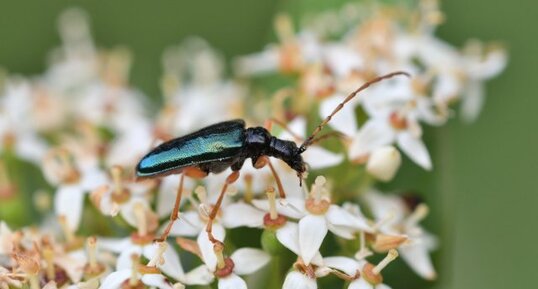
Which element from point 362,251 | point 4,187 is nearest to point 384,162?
point 362,251

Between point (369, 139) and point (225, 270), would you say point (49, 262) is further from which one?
point (369, 139)

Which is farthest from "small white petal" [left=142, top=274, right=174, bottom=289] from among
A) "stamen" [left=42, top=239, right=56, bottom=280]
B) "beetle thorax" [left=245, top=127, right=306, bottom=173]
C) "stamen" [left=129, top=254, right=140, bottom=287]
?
"beetle thorax" [left=245, top=127, right=306, bottom=173]

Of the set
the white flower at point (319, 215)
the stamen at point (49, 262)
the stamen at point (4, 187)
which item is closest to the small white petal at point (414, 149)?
the white flower at point (319, 215)

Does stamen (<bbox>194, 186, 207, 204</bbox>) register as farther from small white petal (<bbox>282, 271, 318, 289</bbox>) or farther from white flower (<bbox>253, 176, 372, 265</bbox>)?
small white petal (<bbox>282, 271, 318, 289</bbox>)

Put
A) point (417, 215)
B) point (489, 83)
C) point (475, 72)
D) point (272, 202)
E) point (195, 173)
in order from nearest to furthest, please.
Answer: point (272, 202) → point (195, 173) → point (417, 215) → point (475, 72) → point (489, 83)

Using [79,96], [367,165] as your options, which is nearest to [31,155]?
[79,96]

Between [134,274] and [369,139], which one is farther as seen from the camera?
[369,139]
